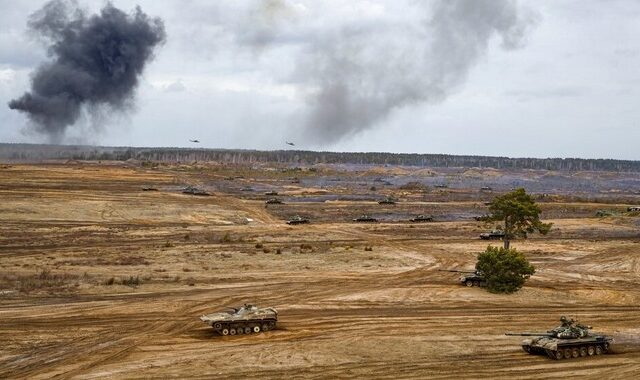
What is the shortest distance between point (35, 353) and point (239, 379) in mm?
7930

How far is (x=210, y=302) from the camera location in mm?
33344

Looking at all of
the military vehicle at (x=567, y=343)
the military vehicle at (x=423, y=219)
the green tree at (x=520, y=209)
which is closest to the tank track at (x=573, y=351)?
the military vehicle at (x=567, y=343)

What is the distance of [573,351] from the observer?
2505 centimetres

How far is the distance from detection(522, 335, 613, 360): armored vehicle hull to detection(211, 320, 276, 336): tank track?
10.3m

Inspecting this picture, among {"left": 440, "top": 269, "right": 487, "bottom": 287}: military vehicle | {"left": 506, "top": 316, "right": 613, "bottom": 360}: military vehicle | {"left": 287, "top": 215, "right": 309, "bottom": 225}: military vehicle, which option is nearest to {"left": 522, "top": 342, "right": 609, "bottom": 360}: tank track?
{"left": 506, "top": 316, "right": 613, "bottom": 360}: military vehicle

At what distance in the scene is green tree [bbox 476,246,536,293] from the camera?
37344 millimetres

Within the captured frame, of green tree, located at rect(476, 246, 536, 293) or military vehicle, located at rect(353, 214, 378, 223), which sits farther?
military vehicle, located at rect(353, 214, 378, 223)

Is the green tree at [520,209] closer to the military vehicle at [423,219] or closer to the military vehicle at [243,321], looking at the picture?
the military vehicle at [243,321]

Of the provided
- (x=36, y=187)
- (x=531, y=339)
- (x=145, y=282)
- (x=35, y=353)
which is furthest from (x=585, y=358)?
(x=36, y=187)

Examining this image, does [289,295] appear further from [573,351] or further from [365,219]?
[365,219]

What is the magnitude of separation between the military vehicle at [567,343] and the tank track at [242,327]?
33.7 feet

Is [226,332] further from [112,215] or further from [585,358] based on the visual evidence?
[112,215]

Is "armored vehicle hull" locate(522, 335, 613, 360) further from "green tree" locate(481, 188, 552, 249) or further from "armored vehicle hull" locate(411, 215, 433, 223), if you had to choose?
"armored vehicle hull" locate(411, 215, 433, 223)

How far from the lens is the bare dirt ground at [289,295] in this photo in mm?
23812
